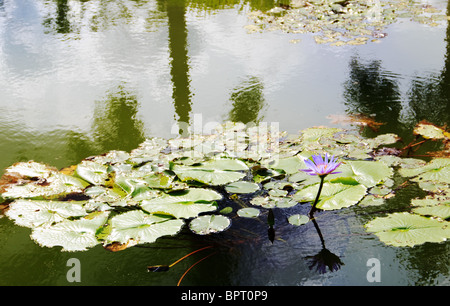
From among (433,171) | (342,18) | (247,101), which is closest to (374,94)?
(247,101)

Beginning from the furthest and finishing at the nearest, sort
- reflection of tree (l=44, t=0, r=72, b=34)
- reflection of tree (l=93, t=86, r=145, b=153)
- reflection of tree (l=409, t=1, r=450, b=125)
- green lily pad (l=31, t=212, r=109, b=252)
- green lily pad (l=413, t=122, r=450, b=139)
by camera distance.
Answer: reflection of tree (l=44, t=0, r=72, b=34) < reflection of tree (l=409, t=1, r=450, b=125) < reflection of tree (l=93, t=86, r=145, b=153) < green lily pad (l=413, t=122, r=450, b=139) < green lily pad (l=31, t=212, r=109, b=252)

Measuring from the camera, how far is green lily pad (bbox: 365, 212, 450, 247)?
1473 mm

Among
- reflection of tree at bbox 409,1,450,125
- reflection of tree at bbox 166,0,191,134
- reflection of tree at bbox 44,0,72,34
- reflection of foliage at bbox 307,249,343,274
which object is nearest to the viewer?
reflection of foliage at bbox 307,249,343,274

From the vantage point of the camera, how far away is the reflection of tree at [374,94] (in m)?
2.59

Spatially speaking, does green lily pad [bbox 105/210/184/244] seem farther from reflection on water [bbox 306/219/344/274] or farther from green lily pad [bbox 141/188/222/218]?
reflection on water [bbox 306/219/344/274]

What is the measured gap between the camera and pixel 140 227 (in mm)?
1619

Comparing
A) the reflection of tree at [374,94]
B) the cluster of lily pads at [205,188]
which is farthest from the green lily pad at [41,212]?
the reflection of tree at [374,94]

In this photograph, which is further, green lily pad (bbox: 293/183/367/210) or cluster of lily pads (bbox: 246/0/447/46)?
cluster of lily pads (bbox: 246/0/447/46)

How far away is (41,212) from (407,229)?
5.17 feet

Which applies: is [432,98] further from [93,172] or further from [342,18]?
[93,172]

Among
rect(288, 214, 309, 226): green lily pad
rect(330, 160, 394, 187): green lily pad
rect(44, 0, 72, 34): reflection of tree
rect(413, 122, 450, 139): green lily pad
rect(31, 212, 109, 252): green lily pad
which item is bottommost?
rect(31, 212, 109, 252): green lily pad

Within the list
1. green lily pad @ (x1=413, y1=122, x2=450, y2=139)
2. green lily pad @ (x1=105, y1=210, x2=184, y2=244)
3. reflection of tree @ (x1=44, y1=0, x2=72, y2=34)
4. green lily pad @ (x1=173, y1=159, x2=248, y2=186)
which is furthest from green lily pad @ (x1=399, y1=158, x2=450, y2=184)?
reflection of tree @ (x1=44, y1=0, x2=72, y2=34)

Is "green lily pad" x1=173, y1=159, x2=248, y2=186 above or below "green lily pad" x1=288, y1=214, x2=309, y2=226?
above

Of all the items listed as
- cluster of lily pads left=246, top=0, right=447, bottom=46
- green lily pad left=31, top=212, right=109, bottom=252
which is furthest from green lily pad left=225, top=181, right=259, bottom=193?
cluster of lily pads left=246, top=0, right=447, bottom=46
